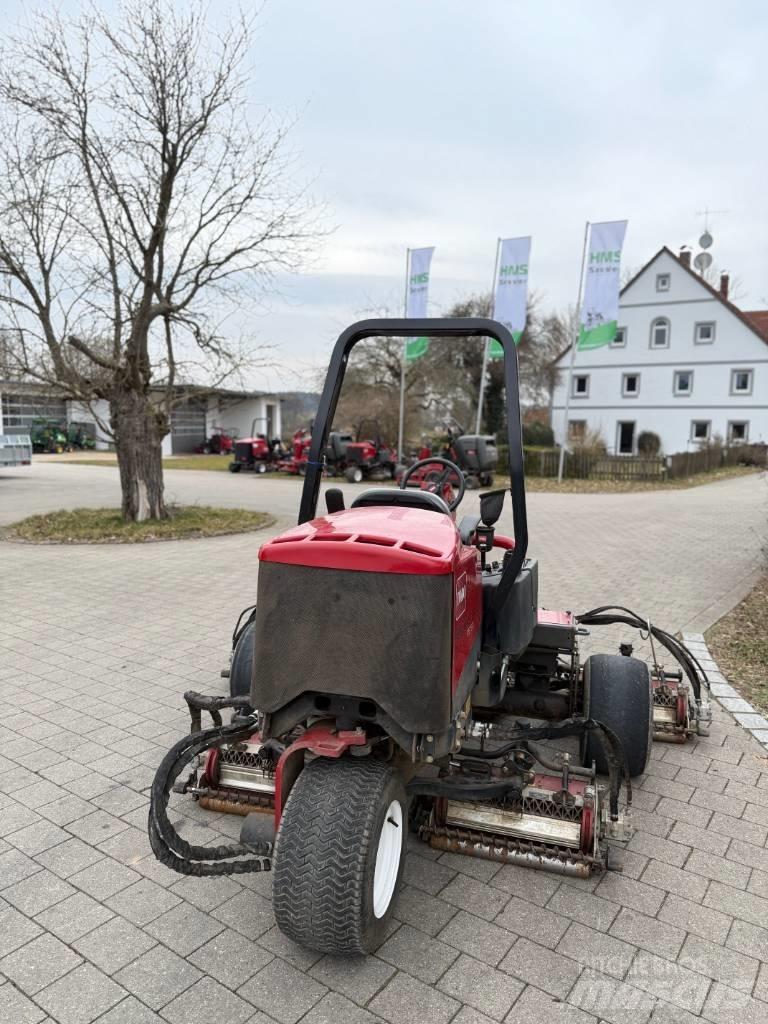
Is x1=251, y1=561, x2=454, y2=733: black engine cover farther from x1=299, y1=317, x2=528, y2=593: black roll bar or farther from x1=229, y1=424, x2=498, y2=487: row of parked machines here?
x1=229, y1=424, x2=498, y2=487: row of parked machines

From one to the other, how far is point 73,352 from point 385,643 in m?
10.4

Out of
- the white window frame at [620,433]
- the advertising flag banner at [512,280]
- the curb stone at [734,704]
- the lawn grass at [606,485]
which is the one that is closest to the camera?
the curb stone at [734,704]

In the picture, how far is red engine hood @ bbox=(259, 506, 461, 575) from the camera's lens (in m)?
2.21

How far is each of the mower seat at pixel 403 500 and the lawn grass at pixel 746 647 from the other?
285 centimetres

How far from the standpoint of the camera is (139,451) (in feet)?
36.4

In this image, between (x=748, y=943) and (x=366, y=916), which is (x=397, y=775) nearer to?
(x=366, y=916)

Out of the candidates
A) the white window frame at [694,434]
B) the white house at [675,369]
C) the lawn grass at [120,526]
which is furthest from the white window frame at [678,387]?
the lawn grass at [120,526]

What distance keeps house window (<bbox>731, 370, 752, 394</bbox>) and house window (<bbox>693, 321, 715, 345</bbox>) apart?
5.96 ft

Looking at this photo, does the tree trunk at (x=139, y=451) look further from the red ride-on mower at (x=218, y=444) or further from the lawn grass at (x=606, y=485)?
the red ride-on mower at (x=218, y=444)

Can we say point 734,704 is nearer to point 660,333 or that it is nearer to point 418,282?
point 418,282

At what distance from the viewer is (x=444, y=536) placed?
2.49m

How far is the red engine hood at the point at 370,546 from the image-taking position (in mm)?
2215

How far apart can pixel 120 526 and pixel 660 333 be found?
2994 centimetres

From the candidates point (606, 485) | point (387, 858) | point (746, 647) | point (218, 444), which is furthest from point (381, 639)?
point (218, 444)
